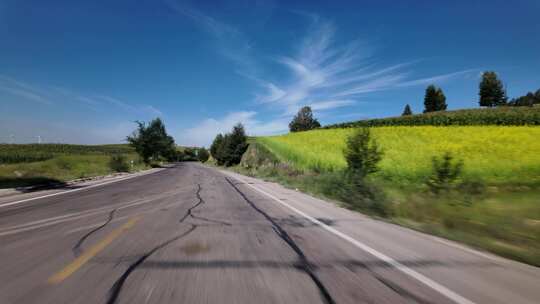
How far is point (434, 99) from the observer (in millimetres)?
98438

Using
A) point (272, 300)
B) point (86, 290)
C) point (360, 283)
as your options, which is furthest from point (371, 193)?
point (86, 290)

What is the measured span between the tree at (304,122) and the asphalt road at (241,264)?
121 metres

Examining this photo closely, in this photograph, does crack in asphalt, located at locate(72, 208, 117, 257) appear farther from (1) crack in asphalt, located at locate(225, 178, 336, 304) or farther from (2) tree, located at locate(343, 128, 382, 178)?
(2) tree, located at locate(343, 128, 382, 178)

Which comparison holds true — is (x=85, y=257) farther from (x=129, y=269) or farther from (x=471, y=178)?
(x=471, y=178)

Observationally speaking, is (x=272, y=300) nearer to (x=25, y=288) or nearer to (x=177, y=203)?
(x=25, y=288)

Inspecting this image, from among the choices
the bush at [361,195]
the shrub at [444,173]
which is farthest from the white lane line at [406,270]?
the shrub at [444,173]

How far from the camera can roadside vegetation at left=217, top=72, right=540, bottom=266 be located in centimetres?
622

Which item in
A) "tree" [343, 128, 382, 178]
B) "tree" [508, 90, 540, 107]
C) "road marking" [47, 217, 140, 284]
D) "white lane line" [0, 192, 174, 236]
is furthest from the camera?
"tree" [508, 90, 540, 107]

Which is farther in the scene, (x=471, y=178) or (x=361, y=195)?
(x=471, y=178)

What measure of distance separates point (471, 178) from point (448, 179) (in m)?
4.30

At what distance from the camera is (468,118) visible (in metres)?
43.7

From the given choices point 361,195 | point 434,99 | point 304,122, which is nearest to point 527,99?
point 434,99

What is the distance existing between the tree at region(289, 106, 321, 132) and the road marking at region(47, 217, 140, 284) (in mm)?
121714

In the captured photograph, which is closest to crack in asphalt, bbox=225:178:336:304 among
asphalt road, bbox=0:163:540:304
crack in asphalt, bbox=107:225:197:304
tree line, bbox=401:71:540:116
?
asphalt road, bbox=0:163:540:304
